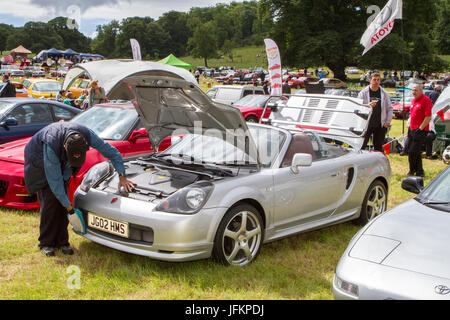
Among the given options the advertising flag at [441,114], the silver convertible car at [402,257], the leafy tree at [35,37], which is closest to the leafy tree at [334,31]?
the advertising flag at [441,114]

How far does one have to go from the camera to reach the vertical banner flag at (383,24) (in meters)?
10.9

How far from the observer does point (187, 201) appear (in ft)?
12.9

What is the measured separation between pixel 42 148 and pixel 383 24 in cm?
947

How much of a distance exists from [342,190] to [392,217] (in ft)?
5.38

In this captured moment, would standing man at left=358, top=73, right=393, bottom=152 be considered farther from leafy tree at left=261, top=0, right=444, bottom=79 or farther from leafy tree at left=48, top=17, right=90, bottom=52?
leafy tree at left=48, top=17, right=90, bottom=52

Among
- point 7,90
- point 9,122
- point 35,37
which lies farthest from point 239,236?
point 35,37

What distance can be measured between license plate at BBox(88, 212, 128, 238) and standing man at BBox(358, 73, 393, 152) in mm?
5611

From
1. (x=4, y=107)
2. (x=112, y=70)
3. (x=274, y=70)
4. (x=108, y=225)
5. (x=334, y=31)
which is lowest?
(x=108, y=225)

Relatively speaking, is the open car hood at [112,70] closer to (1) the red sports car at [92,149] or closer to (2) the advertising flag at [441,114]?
(1) the red sports car at [92,149]

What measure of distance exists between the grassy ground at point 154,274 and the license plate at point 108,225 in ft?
1.10

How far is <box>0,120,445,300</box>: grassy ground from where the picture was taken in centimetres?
371

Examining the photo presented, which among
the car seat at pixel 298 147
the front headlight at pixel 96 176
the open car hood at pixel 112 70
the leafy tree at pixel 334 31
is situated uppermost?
the leafy tree at pixel 334 31

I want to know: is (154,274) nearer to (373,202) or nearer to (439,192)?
(439,192)
